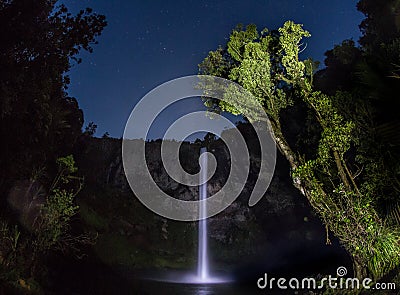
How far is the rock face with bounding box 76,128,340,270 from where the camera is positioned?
59.4 ft

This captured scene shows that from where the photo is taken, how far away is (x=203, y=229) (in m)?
20.6

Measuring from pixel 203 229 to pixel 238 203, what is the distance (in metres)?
2.65

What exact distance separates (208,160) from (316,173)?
1413cm

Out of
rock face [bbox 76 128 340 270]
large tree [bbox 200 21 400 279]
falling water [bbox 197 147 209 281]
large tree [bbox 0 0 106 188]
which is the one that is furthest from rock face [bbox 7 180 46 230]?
falling water [bbox 197 147 209 281]

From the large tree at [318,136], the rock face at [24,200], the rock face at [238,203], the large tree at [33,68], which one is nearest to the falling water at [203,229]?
the rock face at [238,203]

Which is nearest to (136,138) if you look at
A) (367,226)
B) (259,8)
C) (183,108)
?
(183,108)

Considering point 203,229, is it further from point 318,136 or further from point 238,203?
point 318,136

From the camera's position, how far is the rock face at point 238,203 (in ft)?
59.4

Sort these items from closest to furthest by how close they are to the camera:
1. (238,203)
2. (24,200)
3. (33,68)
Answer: (33,68) < (24,200) < (238,203)

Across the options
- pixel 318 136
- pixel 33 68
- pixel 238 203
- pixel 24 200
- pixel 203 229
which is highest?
pixel 238 203

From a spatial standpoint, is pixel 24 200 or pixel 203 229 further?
pixel 203 229

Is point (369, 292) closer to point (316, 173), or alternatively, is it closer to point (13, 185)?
point (316, 173)

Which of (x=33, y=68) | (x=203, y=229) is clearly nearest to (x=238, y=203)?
(x=203, y=229)

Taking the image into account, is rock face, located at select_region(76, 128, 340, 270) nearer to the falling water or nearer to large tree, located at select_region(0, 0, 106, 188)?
the falling water
